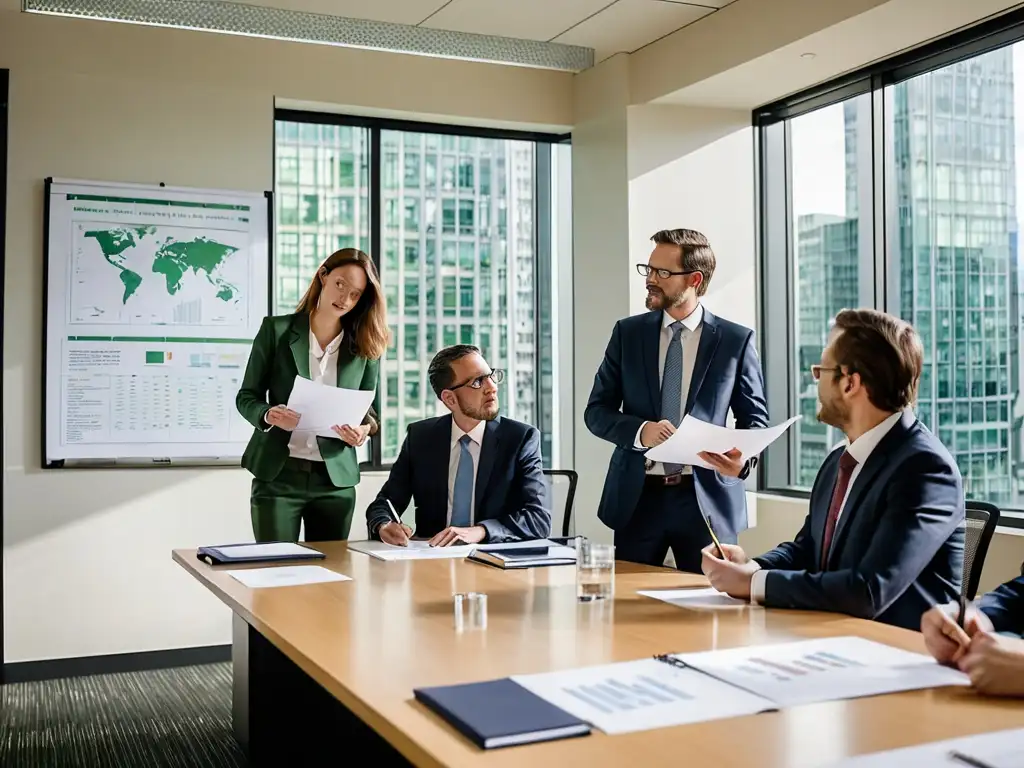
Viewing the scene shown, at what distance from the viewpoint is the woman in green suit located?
146 inches

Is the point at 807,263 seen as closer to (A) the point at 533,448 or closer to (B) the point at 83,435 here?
Answer: (A) the point at 533,448

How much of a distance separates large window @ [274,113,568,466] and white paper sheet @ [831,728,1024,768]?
4.19 meters

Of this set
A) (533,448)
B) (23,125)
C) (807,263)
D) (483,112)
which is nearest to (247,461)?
(533,448)

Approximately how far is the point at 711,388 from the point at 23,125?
121 inches

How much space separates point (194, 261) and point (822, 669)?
3.82m

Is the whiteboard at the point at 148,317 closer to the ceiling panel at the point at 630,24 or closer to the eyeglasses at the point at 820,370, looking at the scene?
the ceiling panel at the point at 630,24

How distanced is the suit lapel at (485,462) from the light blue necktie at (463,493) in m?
0.02

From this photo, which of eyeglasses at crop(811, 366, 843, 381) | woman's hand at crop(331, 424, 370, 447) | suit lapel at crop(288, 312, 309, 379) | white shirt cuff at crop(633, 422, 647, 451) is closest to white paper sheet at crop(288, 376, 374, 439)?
woman's hand at crop(331, 424, 370, 447)

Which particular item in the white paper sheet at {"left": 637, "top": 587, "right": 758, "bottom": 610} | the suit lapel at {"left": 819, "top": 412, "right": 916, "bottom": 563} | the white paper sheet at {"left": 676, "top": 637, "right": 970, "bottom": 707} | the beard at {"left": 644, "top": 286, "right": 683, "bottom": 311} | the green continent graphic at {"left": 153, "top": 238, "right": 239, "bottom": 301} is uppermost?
the green continent graphic at {"left": 153, "top": 238, "right": 239, "bottom": 301}

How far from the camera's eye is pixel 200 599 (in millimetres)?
4836

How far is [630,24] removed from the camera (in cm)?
476

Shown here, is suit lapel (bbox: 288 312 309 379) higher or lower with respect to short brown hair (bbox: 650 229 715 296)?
lower

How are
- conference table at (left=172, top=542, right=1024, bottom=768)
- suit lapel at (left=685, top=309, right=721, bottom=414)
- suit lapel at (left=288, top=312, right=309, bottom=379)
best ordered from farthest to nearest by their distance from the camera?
suit lapel at (left=288, top=312, right=309, bottom=379), suit lapel at (left=685, top=309, right=721, bottom=414), conference table at (left=172, top=542, right=1024, bottom=768)

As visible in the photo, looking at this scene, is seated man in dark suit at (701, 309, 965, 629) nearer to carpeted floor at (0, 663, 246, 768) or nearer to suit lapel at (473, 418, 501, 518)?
suit lapel at (473, 418, 501, 518)
